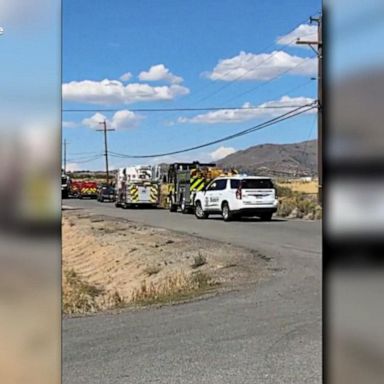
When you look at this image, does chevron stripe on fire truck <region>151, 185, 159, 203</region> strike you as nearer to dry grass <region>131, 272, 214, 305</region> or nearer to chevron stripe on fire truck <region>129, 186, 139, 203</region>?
chevron stripe on fire truck <region>129, 186, 139, 203</region>

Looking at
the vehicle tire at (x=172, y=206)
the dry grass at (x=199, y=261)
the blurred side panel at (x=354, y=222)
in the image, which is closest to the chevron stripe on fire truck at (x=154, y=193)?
the vehicle tire at (x=172, y=206)

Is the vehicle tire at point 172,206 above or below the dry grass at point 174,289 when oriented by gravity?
above

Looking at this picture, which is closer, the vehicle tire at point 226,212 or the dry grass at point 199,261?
the dry grass at point 199,261

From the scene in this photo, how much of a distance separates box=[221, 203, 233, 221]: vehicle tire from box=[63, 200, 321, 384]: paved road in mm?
12732

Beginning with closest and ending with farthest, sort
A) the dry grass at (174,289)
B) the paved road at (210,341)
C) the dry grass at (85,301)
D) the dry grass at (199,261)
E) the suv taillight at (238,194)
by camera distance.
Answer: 1. the paved road at (210,341)
2. the dry grass at (85,301)
3. the dry grass at (174,289)
4. the dry grass at (199,261)
5. the suv taillight at (238,194)

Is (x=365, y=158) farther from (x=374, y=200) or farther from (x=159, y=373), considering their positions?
(x=159, y=373)

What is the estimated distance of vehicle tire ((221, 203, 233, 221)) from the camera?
21500 millimetres

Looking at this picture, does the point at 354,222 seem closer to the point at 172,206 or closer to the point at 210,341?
the point at 210,341

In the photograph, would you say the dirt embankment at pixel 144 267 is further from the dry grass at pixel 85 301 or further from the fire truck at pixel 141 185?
the fire truck at pixel 141 185

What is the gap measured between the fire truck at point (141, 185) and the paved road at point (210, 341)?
79.1 ft

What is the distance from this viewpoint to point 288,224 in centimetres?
1936

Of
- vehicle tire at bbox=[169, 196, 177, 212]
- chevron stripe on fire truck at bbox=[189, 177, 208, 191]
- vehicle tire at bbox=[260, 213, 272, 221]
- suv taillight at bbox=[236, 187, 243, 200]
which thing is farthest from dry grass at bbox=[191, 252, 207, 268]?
vehicle tire at bbox=[169, 196, 177, 212]

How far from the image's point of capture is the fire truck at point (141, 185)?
32594 millimetres

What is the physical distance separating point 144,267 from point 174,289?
408 cm
